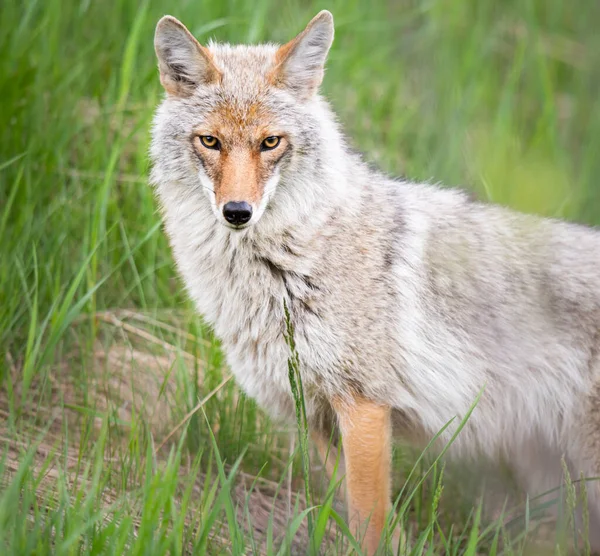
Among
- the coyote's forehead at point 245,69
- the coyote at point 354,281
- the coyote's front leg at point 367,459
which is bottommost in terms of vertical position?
the coyote's front leg at point 367,459

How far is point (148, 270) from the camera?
17.2ft

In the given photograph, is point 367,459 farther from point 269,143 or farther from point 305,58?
point 305,58

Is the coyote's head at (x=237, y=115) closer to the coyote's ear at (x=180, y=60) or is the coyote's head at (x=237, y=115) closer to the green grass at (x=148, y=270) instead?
the coyote's ear at (x=180, y=60)

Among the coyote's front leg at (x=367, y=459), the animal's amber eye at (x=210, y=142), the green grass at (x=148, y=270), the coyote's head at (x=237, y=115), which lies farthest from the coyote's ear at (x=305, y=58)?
the coyote's front leg at (x=367, y=459)

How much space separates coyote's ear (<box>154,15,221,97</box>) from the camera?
12.4 feet

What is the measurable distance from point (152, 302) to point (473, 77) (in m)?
3.94

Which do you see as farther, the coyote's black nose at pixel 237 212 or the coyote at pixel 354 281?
the coyote at pixel 354 281

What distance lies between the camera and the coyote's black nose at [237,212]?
11.2ft

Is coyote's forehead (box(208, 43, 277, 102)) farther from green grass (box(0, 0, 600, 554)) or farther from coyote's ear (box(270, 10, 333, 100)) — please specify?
green grass (box(0, 0, 600, 554))

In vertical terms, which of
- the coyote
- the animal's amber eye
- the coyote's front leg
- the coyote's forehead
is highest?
the coyote's forehead

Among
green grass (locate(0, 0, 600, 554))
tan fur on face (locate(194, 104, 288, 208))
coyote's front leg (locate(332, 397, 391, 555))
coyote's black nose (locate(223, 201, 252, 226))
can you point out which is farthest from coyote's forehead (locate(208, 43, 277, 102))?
coyote's front leg (locate(332, 397, 391, 555))

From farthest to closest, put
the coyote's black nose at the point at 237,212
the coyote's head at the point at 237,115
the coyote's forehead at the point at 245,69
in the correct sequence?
the coyote's forehead at the point at 245,69 → the coyote's head at the point at 237,115 → the coyote's black nose at the point at 237,212

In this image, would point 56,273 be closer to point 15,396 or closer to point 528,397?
point 15,396

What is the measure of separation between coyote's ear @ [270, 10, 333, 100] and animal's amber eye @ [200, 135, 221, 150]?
1.53ft
